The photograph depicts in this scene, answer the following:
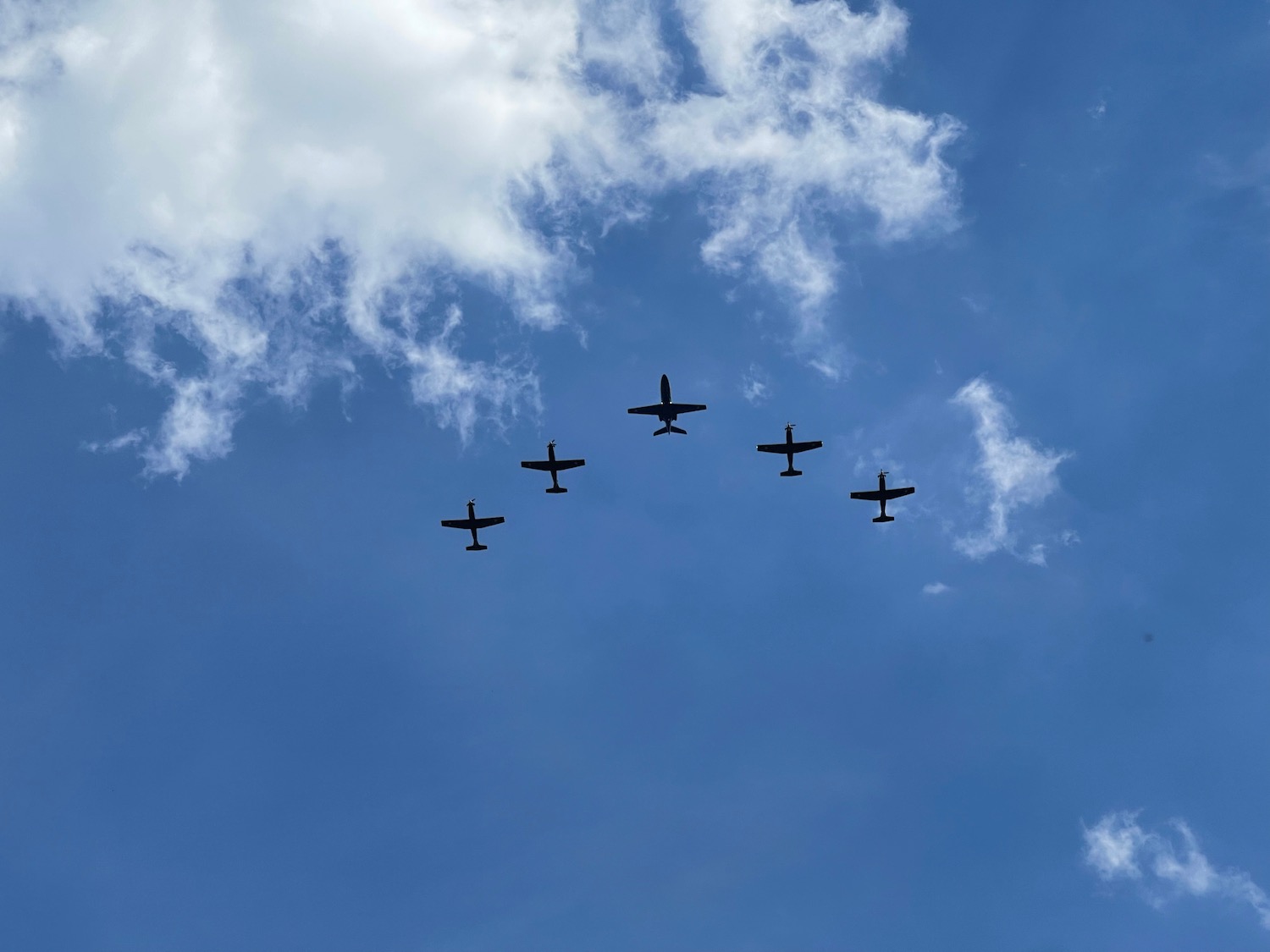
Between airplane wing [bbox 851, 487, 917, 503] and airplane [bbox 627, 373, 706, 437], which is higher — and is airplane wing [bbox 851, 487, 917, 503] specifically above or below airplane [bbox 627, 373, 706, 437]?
below

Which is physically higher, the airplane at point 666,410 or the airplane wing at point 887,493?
the airplane at point 666,410

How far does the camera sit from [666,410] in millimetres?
184875

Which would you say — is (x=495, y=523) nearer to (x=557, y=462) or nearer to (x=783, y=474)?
(x=557, y=462)

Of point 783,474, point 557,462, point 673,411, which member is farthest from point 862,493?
point 557,462

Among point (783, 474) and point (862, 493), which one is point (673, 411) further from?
point (862, 493)

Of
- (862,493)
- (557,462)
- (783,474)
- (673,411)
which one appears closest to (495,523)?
(557,462)

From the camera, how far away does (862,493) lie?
18275 centimetres

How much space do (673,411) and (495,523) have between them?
3386 centimetres

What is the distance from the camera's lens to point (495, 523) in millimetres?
187125

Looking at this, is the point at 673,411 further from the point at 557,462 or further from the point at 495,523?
the point at 495,523

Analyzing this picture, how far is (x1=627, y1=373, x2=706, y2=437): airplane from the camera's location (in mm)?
183000

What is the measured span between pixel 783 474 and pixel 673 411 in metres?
20.0

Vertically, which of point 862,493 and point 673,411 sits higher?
point 673,411

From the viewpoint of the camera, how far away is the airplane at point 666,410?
183000 millimetres
